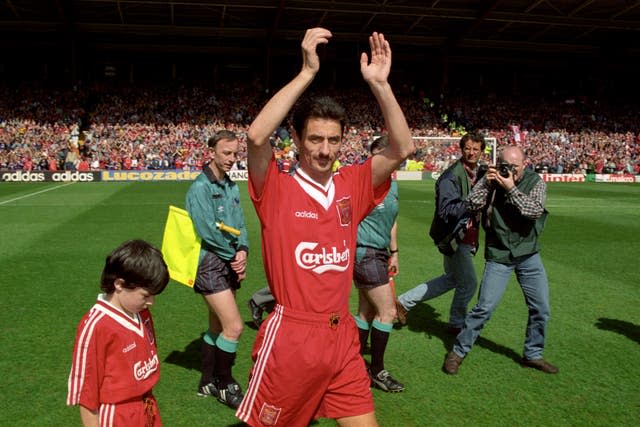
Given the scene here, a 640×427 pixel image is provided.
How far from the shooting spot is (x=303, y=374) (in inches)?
103

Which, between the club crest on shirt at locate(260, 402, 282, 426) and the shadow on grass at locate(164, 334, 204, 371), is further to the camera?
the shadow on grass at locate(164, 334, 204, 371)

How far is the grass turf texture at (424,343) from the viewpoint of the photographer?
14.7ft

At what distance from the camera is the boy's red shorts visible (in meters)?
2.63

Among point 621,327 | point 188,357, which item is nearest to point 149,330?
point 188,357

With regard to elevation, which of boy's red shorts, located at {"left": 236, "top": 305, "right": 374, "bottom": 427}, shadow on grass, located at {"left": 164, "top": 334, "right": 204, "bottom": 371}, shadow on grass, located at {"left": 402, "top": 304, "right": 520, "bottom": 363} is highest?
boy's red shorts, located at {"left": 236, "top": 305, "right": 374, "bottom": 427}

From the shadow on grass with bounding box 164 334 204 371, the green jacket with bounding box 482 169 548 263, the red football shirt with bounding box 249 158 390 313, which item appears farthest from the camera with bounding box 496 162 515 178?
the shadow on grass with bounding box 164 334 204 371

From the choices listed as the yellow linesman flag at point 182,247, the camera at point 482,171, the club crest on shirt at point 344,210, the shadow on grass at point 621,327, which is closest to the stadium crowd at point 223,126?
the shadow on grass at point 621,327

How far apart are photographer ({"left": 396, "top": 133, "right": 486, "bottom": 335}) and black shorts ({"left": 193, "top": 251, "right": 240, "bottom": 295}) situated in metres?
2.27

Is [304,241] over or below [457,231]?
over

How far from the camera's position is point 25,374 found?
16.8 ft

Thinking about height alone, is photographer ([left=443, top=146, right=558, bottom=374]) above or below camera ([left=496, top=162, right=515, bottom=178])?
below

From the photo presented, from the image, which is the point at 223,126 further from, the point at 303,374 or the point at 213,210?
the point at 303,374

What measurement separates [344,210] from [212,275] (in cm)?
209

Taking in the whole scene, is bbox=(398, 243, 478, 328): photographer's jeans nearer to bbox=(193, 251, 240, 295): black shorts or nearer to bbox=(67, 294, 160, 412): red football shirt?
bbox=(193, 251, 240, 295): black shorts
